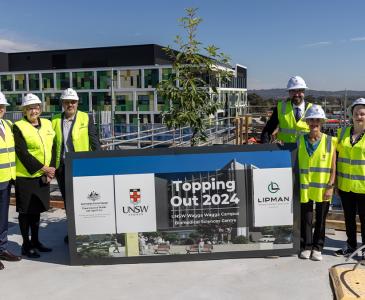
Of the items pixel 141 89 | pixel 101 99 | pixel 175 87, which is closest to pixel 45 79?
pixel 101 99

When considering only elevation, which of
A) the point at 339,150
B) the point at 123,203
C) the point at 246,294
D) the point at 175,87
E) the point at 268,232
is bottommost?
the point at 246,294

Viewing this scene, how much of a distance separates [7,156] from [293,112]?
3.27m

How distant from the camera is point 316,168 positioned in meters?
4.52

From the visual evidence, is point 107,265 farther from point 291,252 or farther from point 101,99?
point 101,99

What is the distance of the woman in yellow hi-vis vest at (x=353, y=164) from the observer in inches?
175

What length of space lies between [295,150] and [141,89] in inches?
1630

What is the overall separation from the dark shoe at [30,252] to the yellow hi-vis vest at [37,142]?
88cm

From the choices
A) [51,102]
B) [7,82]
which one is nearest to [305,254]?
[51,102]

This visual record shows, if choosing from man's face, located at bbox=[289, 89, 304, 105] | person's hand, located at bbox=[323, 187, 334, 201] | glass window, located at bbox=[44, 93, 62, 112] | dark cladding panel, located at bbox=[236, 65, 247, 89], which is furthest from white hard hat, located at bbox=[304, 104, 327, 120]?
dark cladding panel, located at bbox=[236, 65, 247, 89]

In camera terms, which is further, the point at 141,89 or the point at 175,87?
the point at 141,89

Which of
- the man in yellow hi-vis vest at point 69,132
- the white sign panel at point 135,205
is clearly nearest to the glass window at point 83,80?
the man in yellow hi-vis vest at point 69,132

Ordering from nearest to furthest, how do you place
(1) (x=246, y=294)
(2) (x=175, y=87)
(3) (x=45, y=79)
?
(1) (x=246, y=294) → (2) (x=175, y=87) → (3) (x=45, y=79)

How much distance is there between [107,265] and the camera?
180 inches

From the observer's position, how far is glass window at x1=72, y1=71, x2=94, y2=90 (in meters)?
47.7
